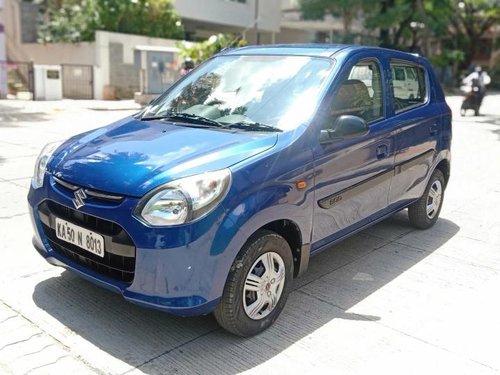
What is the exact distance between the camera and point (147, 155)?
309cm

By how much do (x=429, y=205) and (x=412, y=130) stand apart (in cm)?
106

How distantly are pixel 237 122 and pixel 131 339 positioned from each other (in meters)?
1.53

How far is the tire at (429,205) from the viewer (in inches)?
204

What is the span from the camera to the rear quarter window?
453cm

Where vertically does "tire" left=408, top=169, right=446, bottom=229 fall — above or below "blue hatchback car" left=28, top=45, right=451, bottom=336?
below

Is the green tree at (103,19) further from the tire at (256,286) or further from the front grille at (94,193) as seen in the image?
the tire at (256,286)

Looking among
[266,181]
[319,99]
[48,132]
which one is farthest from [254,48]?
[48,132]

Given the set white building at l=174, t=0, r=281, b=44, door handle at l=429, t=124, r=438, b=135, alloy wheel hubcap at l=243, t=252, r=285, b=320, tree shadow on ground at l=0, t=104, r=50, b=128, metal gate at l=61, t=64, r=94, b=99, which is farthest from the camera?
white building at l=174, t=0, r=281, b=44

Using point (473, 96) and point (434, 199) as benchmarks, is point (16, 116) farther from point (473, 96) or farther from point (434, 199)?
point (473, 96)

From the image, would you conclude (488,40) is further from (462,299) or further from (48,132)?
(462,299)

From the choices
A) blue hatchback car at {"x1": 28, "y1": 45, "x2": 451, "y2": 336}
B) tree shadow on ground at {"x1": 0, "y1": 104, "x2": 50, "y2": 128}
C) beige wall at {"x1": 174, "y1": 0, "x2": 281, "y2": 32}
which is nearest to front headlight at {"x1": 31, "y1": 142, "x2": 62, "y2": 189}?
blue hatchback car at {"x1": 28, "y1": 45, "x2": 451, "y2": 336}

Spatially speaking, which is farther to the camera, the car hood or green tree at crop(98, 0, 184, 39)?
green tree at crop(98, 0, 184, 39)

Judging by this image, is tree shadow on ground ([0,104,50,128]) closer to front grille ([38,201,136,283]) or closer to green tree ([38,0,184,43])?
green tree ([38,0,184,43])

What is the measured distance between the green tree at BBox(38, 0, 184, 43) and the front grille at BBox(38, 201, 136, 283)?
18956mm
